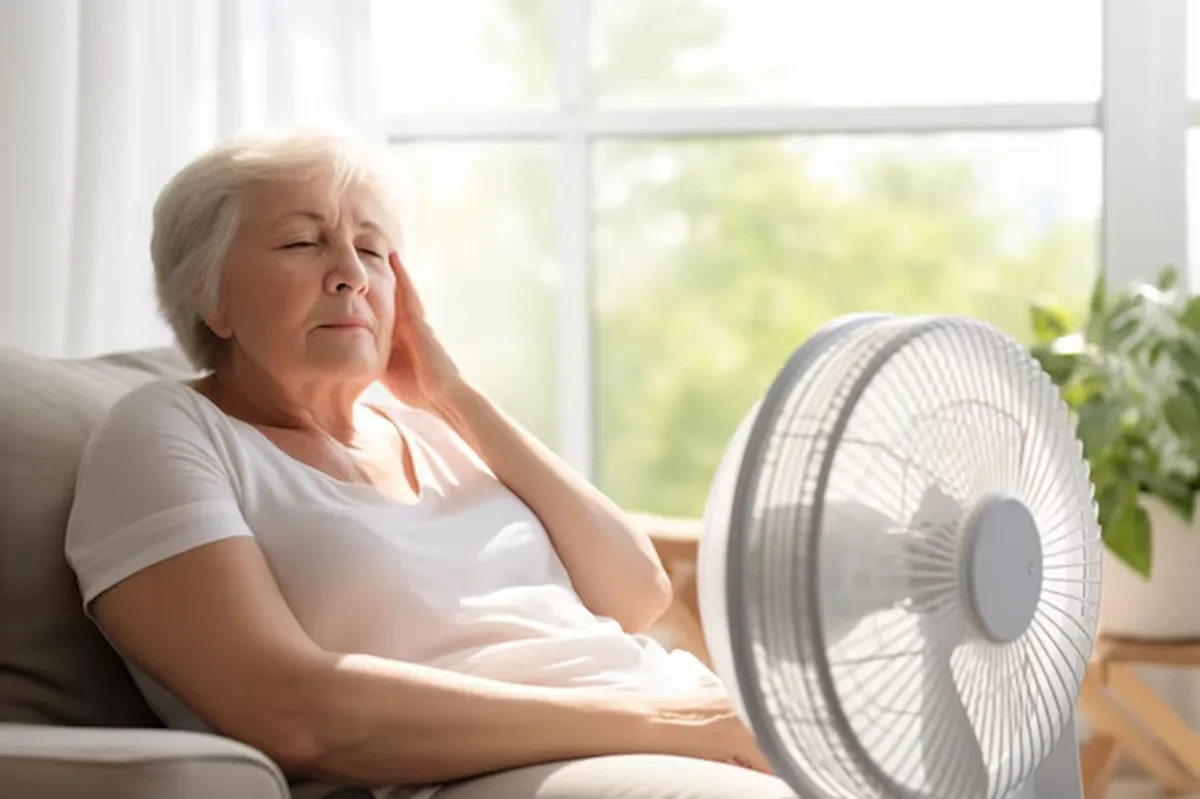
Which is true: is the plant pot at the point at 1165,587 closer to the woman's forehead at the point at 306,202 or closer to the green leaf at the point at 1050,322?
the green leaf at the point at 1050,322

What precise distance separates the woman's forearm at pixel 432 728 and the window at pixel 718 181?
198 cm

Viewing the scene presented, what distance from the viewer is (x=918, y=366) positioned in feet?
3.66

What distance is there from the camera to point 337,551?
1526mm

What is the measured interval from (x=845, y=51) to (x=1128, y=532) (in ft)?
3.88

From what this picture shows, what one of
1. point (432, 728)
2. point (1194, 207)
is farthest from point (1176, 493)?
point (432, 728)

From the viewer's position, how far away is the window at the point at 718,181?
10.5 feet

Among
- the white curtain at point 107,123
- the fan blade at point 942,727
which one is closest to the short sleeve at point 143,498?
the fan blade at point 942,727

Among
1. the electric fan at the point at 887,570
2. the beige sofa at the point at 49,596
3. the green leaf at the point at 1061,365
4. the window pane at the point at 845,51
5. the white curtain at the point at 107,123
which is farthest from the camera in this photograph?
the window pane at the point at 845,51

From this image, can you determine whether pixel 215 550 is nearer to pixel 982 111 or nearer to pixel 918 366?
pixel 918 366

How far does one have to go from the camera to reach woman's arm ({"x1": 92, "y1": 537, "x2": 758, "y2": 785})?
138 centimetres

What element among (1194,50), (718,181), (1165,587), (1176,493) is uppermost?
(1194,50)

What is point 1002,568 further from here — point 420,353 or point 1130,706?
point 1130,706

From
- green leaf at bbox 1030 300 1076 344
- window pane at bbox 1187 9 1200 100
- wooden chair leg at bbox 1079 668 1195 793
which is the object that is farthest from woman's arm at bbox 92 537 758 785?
window pane at bbox 1187 9 1200 100

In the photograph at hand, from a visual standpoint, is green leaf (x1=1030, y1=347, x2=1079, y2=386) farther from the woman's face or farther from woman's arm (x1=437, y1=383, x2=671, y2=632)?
the woman's face
